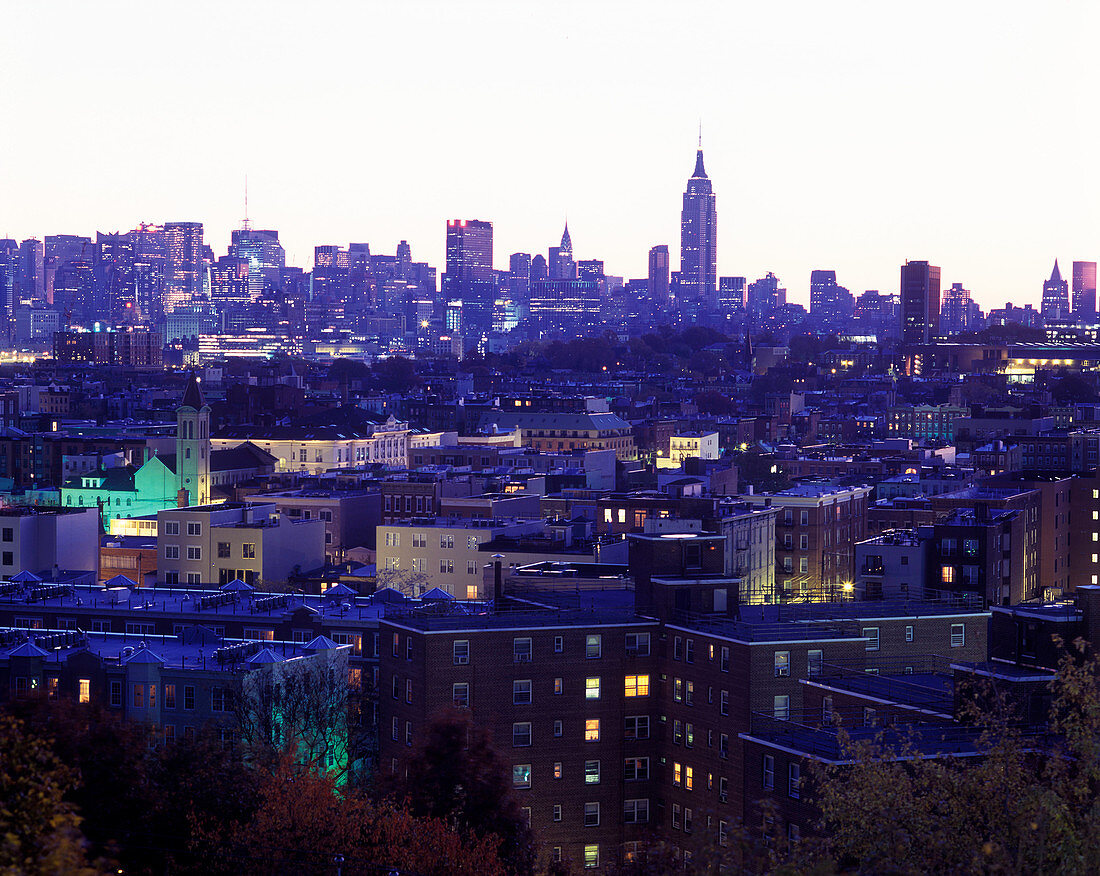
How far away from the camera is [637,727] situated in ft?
107

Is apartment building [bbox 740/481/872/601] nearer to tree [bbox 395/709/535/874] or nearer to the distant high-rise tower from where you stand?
the distant high-rise tower

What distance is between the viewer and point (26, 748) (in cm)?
1850

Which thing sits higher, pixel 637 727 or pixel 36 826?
pixel 36 826

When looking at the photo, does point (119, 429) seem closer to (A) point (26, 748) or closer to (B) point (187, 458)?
(B) point (187, 458)

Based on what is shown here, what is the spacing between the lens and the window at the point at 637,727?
107 feet

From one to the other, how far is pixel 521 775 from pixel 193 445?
48572 mm

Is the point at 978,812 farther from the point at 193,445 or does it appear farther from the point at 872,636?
the point at 193,445

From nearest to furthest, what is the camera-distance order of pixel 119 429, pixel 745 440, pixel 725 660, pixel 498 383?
pixel 725 660
pixel 119 429
pixel 745 440
pixel 498 383

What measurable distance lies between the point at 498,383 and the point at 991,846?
176 m

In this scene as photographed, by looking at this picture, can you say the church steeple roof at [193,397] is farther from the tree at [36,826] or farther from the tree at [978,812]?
the tree at [978,812]

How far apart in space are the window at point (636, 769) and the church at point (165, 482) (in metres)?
44.0

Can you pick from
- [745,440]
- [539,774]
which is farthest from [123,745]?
[745,440]

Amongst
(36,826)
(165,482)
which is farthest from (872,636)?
(165,482)

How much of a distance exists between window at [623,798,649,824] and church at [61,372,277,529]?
44.2 metres
